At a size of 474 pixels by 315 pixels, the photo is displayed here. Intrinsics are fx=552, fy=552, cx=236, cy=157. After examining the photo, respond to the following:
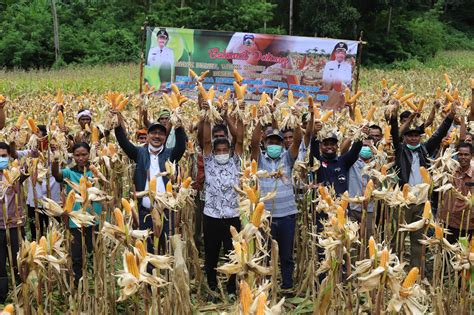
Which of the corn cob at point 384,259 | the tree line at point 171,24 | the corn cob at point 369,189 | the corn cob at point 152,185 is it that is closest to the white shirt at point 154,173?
the corn cob at point 152,185

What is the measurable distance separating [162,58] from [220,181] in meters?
3.68

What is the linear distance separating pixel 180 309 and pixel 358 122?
8.08 ft

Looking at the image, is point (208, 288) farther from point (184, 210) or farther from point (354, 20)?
point (354, 20)

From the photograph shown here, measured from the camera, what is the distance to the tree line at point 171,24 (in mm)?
29219

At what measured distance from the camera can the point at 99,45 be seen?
29.7 metres

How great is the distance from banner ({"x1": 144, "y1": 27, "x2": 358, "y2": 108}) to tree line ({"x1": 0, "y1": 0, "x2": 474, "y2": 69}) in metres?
21.0

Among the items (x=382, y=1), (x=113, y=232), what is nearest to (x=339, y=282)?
(x=113, y=232)

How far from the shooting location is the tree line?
29.2 meters

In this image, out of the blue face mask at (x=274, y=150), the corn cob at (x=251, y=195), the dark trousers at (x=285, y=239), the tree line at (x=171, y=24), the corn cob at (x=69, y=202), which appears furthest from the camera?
the tree line at (x=171, y=24)

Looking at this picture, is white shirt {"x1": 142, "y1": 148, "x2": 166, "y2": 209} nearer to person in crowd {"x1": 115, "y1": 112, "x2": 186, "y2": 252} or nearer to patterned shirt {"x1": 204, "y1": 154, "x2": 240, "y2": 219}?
person in crowd {"x1": 115, "y1": 112, "x2": 186, "y2": 252}

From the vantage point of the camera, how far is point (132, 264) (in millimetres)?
2994

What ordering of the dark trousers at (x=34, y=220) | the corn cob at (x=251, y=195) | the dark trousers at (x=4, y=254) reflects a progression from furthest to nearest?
the dark trousers at (x=34, y=220), the dark trousers at (x=4, y=254), the corn cob at (x=251, y=195)

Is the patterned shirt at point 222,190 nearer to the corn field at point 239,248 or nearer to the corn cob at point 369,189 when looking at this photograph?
the corn field at point 239,248

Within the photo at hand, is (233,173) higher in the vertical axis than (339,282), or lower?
higher
